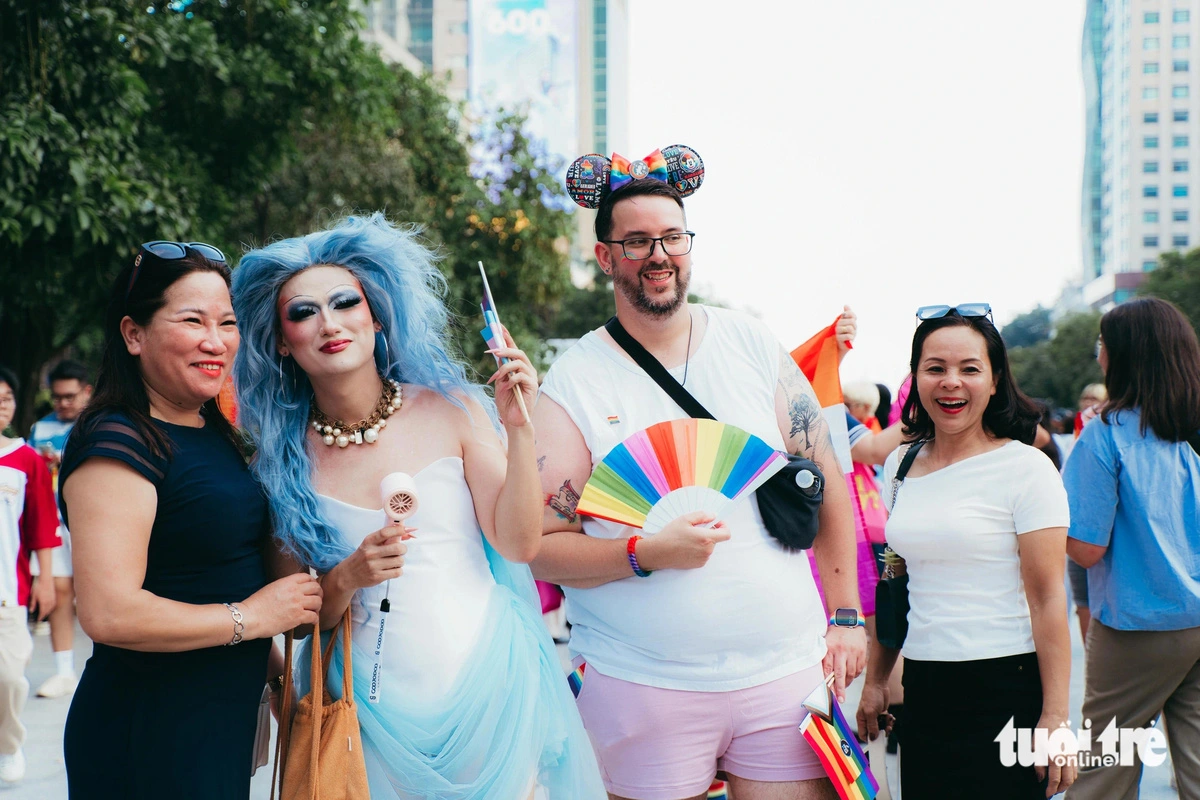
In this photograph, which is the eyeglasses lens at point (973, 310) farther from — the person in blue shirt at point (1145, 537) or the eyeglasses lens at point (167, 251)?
the eyeglasses lens at point (167, 251)

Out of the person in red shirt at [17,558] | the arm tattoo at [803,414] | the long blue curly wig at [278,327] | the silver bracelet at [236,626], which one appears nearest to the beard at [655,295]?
the arm tattoo at [803,414]

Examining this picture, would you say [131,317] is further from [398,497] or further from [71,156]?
[71,156]

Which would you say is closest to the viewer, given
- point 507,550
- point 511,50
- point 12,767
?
point 507,550

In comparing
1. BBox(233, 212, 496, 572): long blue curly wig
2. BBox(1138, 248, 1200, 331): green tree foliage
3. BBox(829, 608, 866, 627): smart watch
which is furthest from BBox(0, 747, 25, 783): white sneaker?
BBox(1138, 248, 1200, 331): green tree foliage

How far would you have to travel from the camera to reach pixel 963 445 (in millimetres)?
3113

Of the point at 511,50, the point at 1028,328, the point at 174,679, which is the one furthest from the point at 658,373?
the point at 1028,328

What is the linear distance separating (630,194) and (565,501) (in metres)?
0.91

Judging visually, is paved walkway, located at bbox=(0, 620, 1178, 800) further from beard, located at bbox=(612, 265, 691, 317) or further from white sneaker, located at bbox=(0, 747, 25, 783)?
beard, located at bbox=(612, 265, 691, 317)

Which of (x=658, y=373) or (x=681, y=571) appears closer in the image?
(x=681, y=571)

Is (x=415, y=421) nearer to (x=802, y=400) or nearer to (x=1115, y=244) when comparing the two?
(x=802, y=400)

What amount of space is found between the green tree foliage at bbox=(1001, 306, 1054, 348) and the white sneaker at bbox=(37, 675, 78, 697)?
99.6 metres

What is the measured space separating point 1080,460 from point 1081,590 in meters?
2.93

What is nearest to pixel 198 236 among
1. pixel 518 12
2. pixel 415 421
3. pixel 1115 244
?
pixel 415 421

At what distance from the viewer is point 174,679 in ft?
7.46
